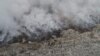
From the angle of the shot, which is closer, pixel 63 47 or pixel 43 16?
pixel 63 47

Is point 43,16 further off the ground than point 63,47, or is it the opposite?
point 43,16

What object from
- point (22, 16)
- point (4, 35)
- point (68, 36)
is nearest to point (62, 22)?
point (68, 36)

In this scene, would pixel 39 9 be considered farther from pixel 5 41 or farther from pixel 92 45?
pixel 92 45

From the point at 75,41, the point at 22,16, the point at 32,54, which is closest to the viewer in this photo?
the point at 32,54

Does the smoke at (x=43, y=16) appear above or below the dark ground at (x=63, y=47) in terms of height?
above

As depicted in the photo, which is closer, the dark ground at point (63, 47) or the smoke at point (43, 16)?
the dark ground at point (63, 47)

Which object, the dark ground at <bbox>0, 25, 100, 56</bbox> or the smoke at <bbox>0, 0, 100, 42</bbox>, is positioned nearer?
the dark ground at <bbox>0, 25, 100, 56</bbox>

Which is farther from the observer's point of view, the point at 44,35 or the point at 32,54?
the point at 44,35

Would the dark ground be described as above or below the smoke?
below
